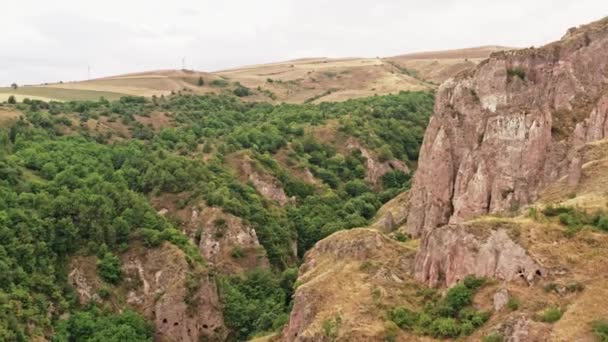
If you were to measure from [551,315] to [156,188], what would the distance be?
7541 centimetres

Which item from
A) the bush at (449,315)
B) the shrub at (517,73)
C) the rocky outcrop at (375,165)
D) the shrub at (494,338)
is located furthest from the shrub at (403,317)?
the rocky outcrop at (375,165)

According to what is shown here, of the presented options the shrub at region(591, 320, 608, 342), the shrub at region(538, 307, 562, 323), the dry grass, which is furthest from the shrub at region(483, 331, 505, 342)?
the dry grass

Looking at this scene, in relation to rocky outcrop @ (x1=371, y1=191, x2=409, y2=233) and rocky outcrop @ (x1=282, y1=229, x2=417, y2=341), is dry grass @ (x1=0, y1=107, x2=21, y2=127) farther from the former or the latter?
rocky outcrop @ (x1=282, y1=229, x2=417, y2=341)

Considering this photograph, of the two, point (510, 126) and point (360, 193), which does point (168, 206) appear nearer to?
point (360, 193)

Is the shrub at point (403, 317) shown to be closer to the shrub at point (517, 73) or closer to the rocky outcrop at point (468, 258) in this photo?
the rocky outcrop at point (468, 258)

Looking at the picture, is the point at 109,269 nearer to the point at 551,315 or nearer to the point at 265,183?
the point at 265,183

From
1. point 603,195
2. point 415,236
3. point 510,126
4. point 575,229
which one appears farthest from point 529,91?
point 575,229

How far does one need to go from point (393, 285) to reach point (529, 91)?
3444 centimetres

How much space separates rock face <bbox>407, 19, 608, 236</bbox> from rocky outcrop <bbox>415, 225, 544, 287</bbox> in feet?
51.4

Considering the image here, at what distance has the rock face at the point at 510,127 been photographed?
76.2m

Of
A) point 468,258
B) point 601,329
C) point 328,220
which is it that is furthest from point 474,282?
point 328,220

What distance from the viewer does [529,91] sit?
85438 mm

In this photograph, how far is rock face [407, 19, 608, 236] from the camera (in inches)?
3002

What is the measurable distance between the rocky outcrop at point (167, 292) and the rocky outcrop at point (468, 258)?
38.0 m
